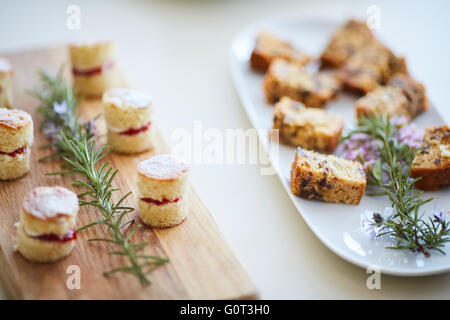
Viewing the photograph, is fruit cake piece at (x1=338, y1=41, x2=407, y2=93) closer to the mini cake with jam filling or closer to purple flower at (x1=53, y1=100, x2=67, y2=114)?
Answer: the mini cake with jam filling

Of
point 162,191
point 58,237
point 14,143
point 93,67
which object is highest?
point 93,67

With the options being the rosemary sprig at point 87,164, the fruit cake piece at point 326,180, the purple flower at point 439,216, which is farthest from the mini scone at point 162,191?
the purple flower at point 439,216

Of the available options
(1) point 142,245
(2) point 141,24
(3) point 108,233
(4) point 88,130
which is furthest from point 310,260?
(2) point 141,24

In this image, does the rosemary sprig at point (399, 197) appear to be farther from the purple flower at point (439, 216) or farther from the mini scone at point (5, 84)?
the mini scone at point (5, 84)

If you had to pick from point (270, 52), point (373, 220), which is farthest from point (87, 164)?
point (270, 52)

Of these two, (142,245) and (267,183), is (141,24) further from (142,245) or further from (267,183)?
(142,245)

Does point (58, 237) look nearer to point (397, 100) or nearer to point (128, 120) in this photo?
point (128, 120)
